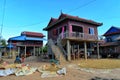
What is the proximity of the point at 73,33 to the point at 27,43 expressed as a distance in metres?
14.8

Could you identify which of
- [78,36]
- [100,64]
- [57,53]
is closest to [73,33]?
[78,36]

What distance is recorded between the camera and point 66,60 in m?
18.8

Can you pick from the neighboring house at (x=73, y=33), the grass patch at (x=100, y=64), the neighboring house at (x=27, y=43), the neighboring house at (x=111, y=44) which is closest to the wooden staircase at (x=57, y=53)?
the neighboring house at (x=73, y=33)

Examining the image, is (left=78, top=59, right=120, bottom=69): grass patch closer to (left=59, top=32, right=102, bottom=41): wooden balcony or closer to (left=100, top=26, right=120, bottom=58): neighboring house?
(left=59, top=32, right=102, bottom=41): wooden balcony

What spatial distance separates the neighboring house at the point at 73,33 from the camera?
1972cm

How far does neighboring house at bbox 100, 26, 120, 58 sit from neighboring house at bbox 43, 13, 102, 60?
720 centimetres

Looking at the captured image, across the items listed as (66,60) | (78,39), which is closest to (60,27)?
(78,39)

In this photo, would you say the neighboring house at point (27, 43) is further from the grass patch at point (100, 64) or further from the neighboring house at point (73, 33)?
the grass patch at point (100, 64)

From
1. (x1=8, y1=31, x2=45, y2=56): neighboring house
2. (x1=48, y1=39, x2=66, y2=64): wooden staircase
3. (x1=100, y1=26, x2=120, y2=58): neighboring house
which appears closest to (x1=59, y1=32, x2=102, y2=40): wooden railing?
(x1=48, y1=39, x2=66, y2=64): wooden staircase

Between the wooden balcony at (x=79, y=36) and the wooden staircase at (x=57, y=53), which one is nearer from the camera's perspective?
the wooden staircase at (x=57, y=53)

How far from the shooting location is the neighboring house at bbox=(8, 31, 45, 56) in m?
31.1

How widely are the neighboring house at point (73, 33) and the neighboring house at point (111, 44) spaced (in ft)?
23.6

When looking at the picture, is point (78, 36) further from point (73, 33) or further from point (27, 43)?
point (27, 43)

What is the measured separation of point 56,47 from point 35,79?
1072 cm
